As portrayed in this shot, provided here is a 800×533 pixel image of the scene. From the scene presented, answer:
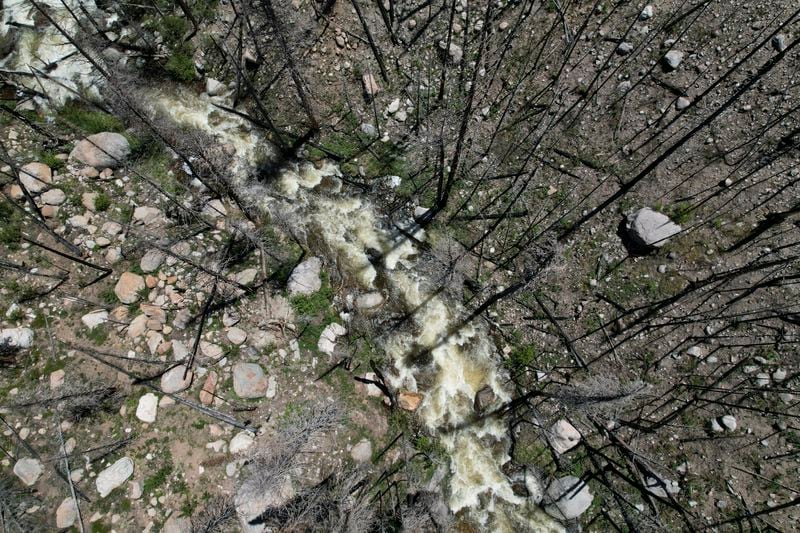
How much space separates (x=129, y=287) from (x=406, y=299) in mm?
4668

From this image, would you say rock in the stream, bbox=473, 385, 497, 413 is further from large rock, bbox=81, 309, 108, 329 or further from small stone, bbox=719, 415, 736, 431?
large rock, bbox=81, 309, 108, 329

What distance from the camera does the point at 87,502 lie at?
21.5 feet

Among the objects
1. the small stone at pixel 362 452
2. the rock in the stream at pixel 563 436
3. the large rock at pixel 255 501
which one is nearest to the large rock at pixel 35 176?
the large rock at pixel 255 501

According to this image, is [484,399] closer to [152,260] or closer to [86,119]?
[152,260]

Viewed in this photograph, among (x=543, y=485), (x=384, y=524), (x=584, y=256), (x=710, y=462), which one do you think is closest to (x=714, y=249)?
(x=584, y=256)

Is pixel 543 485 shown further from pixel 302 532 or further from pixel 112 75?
pixel 112 75

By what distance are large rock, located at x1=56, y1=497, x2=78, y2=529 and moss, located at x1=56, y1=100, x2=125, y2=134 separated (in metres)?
6.43

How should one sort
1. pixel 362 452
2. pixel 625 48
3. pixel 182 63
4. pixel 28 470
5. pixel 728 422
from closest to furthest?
pixel 728 422 → pixel 28 470 → pixel 362 452 → pixel 625 48 → pixel 182 63

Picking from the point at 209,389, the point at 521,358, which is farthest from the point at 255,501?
the point at 521,358

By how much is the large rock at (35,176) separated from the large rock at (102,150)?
491mm

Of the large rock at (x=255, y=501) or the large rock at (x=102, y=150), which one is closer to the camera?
the large rock at (x=255, y=501)

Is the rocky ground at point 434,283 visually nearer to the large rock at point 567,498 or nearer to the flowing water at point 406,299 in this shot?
the large rock at point 567,498

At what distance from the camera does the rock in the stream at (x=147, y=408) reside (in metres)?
6.88

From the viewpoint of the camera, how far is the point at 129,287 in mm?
7469
